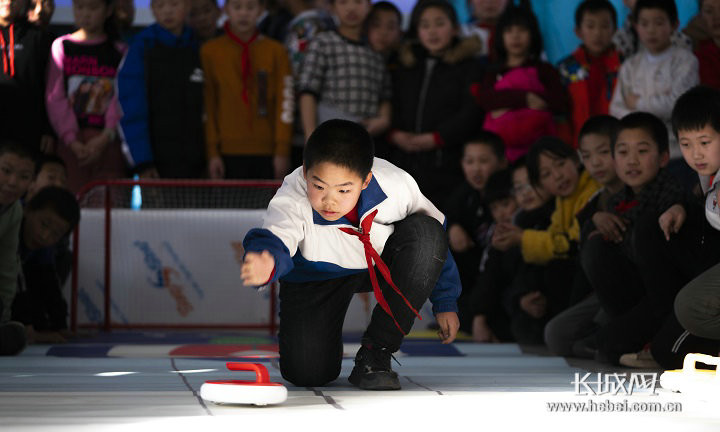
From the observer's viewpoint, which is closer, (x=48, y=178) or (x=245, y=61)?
(x=48, y=178)

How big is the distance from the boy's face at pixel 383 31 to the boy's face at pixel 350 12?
0.13 metres

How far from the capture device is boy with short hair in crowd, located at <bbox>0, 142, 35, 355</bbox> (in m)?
4.43

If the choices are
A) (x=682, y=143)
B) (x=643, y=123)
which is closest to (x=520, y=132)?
(x=643, y=123)

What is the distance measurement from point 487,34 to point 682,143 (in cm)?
311

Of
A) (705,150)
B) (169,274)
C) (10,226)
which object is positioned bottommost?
(169,274)

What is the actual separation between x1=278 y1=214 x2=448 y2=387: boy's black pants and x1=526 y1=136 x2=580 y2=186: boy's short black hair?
6.56 feet

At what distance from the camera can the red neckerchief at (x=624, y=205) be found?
4.22 meters

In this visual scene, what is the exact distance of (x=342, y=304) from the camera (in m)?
3.31

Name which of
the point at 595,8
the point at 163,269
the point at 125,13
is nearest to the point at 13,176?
the point at 163,269

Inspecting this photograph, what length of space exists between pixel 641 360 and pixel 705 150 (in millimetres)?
797

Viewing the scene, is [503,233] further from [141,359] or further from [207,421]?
[207,421]

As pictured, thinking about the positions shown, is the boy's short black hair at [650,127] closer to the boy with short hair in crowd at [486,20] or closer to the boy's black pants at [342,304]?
the boy's black pants at [342,304]

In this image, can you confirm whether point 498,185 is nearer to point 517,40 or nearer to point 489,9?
point 517,40

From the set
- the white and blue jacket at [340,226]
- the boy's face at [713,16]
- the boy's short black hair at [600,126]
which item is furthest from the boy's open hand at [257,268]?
the boy's face at [713,16]
